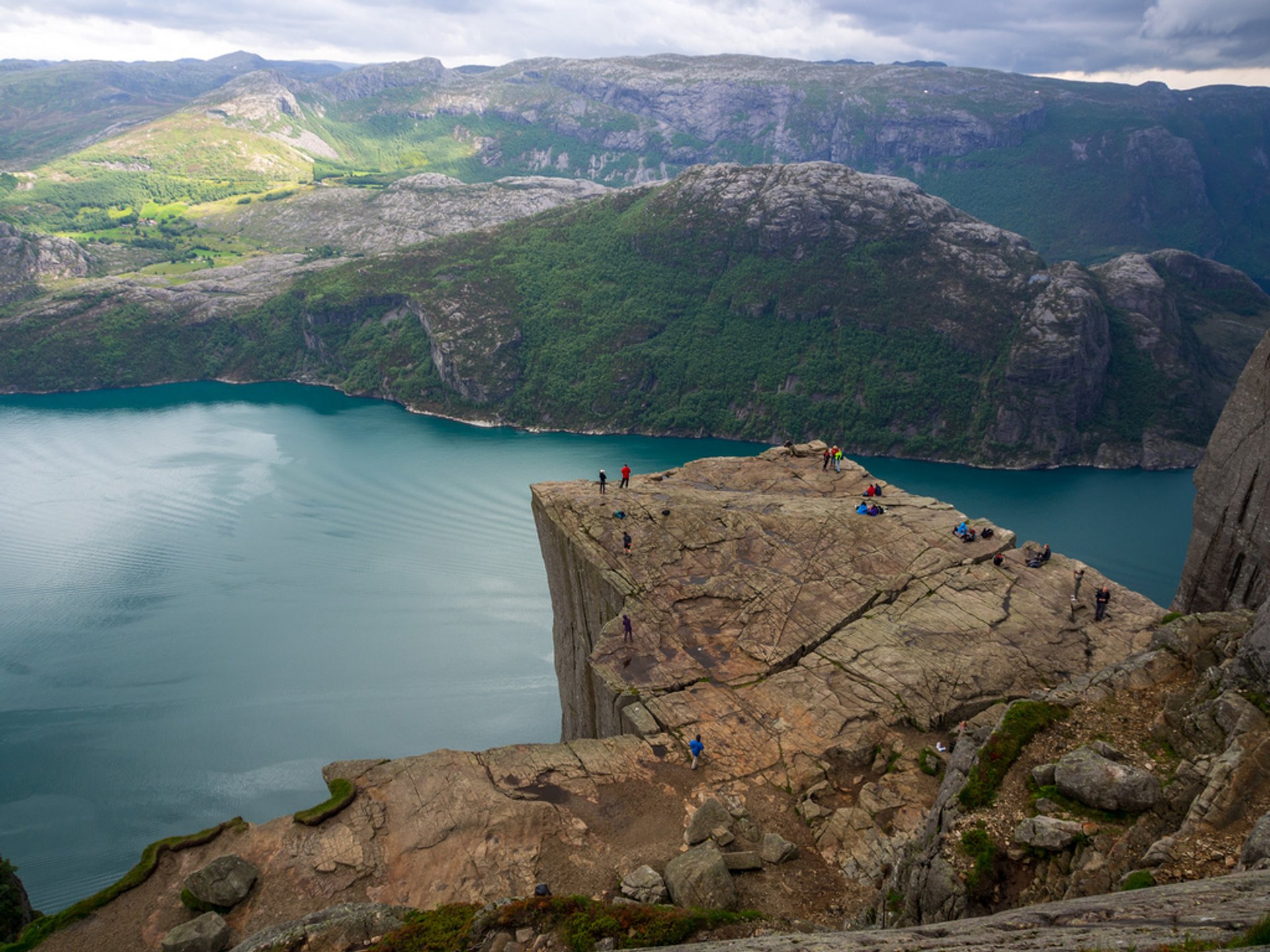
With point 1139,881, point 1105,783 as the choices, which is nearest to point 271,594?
point 1105,783

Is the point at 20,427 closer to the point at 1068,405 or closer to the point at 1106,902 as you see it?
the point at 1106,902

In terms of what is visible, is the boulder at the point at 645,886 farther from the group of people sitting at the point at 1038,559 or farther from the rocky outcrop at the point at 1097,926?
the group of people sitting at the point at 1038,559

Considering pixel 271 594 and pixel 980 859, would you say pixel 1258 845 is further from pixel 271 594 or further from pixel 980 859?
pixel 271 594

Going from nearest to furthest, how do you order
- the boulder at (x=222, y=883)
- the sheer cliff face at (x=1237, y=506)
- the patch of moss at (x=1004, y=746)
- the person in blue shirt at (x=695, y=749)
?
the patch of moss at (x=1004, y=746), the boulder at (x=222, y=883), the person in blue shirt at (x=695, y=749), the sheer cliff face at (x=1237, y=506)

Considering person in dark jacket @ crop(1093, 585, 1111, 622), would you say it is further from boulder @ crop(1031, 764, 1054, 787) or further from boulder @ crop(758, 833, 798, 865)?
boulder @ crop(758, 833, 798, 865)

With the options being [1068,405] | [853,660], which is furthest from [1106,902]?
[1068,405]

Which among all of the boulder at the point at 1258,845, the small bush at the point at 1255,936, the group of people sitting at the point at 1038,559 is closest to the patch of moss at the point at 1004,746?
the boulder at the point at 1258,845
